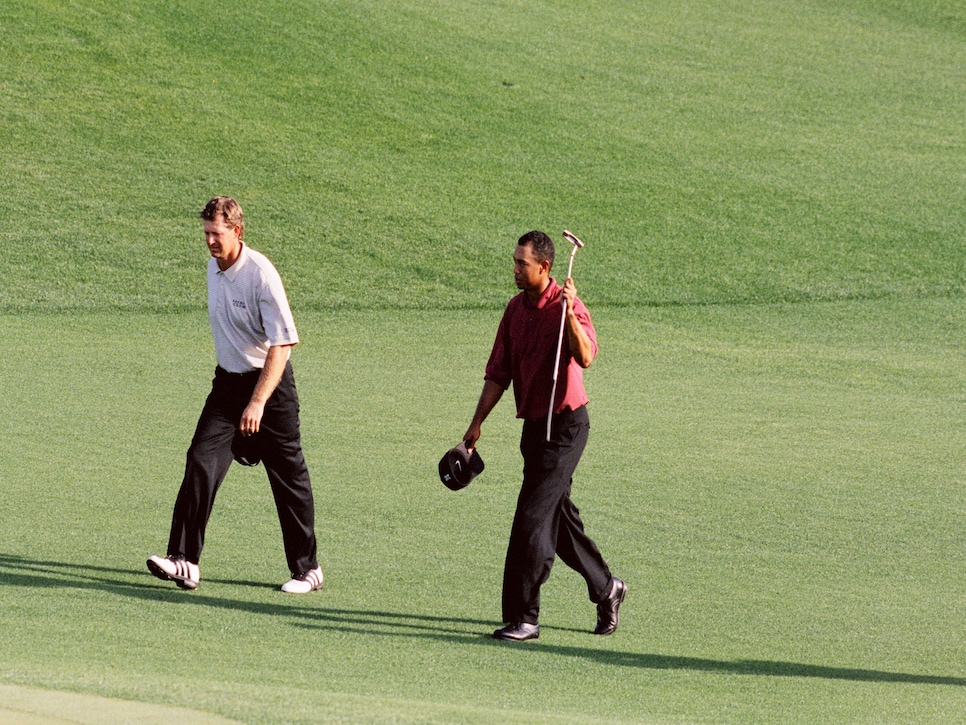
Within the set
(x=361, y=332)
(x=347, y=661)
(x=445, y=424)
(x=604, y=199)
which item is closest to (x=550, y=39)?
(x=604, y=199)

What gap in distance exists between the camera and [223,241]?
22.2 feet

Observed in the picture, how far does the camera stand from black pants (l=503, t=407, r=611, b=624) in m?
6.38

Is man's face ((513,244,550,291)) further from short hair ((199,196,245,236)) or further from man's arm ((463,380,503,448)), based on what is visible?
short hair ((199,196,245,236))

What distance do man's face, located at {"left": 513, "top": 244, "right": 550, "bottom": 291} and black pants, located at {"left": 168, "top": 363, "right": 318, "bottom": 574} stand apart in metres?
1.39

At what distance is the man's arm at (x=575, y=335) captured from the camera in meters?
6.19

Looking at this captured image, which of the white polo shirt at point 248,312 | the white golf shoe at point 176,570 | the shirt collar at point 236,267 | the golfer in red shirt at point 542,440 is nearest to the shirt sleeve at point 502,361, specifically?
the golfer in red shirt at point 542,440

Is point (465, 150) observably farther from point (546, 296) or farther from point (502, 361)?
point (546, 296)

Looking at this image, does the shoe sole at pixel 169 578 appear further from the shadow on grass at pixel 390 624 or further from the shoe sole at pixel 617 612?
the shoe sole at pixel 617 612

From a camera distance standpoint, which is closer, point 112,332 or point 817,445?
point 817,445

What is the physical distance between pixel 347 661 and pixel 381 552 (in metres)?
1.81

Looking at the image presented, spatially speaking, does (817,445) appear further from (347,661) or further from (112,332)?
(112,332)

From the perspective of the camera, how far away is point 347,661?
5.91 metres

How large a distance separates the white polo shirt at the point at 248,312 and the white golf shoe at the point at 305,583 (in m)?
1.04

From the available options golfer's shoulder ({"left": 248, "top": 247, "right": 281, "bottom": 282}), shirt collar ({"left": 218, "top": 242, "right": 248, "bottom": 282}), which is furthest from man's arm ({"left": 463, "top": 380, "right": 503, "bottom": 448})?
shirt collar ({"left": 218, "top": 242, "right": 248, "bottom": 282})
